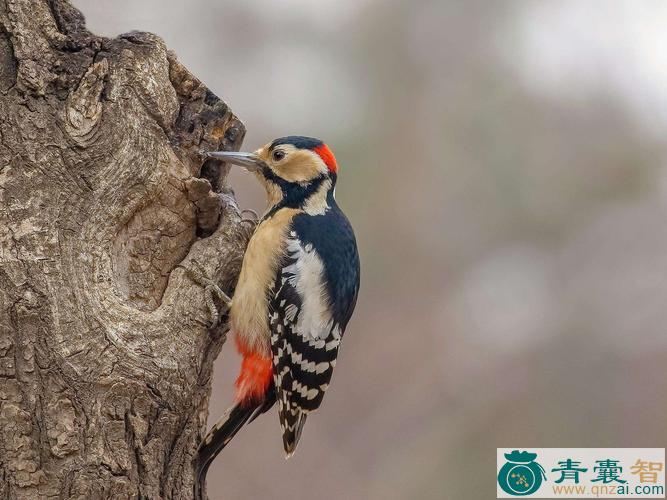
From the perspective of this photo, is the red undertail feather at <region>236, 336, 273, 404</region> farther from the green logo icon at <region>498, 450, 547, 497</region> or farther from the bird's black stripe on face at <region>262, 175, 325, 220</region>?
the green logo icon at <region>498, 450, 547, 497</region>

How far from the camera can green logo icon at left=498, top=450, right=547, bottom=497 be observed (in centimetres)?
523

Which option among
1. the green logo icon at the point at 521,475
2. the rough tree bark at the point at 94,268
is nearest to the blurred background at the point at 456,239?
the green logo icon at the point at 521,475

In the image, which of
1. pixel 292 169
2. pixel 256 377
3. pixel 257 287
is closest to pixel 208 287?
pixel 257 287

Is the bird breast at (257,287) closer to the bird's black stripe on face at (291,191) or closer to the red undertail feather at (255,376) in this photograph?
the red undertail feather at (255,376)

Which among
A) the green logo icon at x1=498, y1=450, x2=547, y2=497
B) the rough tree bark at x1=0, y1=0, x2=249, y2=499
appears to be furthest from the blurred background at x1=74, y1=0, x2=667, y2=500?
the rough tree bark at x1=0, y1=0, x2=249, y2=499

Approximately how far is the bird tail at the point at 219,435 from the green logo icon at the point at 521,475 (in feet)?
7.19

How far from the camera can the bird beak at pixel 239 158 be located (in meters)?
3.50

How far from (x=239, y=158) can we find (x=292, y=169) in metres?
0.35

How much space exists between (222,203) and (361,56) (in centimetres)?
461

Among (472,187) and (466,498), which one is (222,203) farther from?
(472,187)

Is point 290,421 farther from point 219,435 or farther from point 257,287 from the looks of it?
point 257,287

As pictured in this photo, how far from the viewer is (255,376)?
373 cm

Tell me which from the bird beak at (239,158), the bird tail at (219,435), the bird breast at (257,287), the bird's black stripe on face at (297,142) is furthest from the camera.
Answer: the bird's black stripe on face at (297,142)

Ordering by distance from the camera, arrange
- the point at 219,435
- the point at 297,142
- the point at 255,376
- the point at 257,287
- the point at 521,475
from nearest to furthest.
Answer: the point at 219,435 < the point at 257,287 < the point at 255,376 < the point at 297,142 < the point at 521,475
